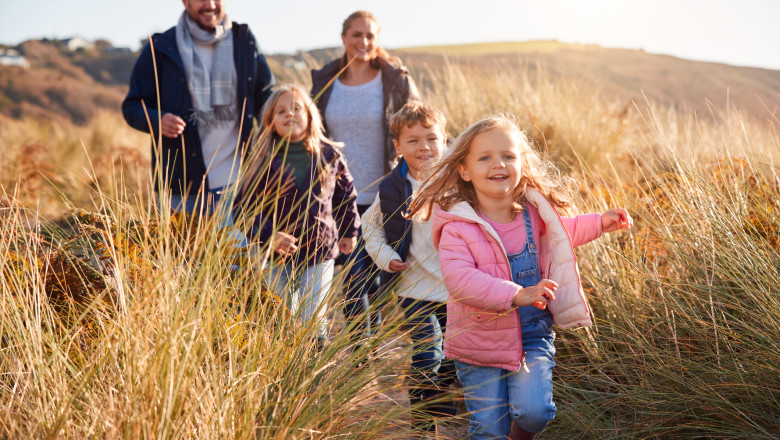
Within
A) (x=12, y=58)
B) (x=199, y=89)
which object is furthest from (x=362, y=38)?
(x=12, y=58)

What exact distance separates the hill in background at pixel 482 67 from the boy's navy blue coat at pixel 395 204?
21.6 metres

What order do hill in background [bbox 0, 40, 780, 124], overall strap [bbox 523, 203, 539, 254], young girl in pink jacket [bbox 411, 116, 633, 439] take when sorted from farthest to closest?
1. hill in background [bbox 0, 40, 780, 124]
2. overall strap [bbox 523, 203, 539, 254]
3. young girl in pink jacket [bbox 411, 116, 633, 439]

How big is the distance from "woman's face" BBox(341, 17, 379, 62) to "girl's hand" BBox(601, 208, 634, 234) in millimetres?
2540

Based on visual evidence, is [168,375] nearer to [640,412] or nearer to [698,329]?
[640,412]

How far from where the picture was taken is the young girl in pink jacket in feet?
8.16

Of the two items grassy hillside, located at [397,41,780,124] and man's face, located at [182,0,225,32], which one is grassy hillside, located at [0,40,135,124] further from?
man's face, located at [182,0,225,32]

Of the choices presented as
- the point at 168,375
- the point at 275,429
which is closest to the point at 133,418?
the point at 168,375

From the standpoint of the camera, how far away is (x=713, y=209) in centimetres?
285

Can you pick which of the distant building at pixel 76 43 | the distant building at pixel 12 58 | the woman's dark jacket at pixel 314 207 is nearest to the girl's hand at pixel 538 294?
the woman's dark jacket at pixel 314 207

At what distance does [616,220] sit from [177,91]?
10.2 feet

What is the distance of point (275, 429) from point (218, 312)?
1.43 ft

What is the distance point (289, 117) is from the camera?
3980 mm

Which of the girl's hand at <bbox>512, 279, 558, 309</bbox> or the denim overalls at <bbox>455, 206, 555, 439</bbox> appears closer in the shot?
the girl's hand at <bbox>512, 279, 558, 309</bbox>

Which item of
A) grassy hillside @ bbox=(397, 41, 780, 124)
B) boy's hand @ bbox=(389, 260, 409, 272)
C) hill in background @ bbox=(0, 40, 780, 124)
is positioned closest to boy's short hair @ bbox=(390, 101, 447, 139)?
boy's hand @ bbox=(389, 260, 409, 272)
